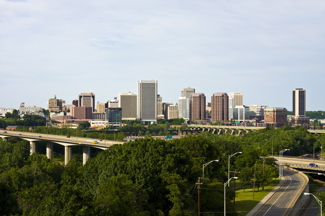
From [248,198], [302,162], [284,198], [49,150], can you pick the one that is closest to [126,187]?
[248,198]

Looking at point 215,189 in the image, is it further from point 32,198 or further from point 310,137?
point 310,137

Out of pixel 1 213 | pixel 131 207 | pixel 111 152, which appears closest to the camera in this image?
pixel 1 213

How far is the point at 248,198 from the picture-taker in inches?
3307

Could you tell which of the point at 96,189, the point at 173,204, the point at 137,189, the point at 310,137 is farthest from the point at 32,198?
the point at 310,137

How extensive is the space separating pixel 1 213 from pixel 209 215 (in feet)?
81.0

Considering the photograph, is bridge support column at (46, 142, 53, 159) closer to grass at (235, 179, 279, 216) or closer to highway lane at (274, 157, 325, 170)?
highway lane at (274, 157, 325, 170)

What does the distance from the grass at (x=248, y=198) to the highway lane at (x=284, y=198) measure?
71.6 inches

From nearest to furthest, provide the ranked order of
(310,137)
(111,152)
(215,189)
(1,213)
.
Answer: (1,213) < (215,189) < (111,152) < (310,137)

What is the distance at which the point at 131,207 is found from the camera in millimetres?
52031

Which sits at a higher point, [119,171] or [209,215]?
[119,171]

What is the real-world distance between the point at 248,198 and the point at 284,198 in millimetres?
6208

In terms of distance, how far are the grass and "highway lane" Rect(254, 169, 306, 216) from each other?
1.82 meters

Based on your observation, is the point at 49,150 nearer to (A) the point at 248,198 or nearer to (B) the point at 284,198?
(A) the point at 248,198

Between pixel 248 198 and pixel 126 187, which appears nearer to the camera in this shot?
pixel 126 187
